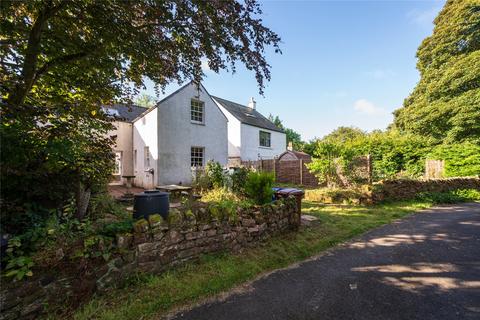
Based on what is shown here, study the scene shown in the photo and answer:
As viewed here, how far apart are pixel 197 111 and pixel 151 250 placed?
1110 centimetres

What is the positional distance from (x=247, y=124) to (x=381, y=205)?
14201 mm

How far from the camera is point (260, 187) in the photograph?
560cm

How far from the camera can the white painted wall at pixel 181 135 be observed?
39.1ft

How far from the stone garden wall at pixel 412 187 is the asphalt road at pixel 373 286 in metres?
4.70

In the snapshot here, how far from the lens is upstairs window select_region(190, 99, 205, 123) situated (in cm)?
1332

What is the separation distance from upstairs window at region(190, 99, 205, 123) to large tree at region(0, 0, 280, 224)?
8130 millimetres

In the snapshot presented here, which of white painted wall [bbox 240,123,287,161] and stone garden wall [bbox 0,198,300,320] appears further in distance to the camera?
white painted wall [bbox 240,123,287,161]

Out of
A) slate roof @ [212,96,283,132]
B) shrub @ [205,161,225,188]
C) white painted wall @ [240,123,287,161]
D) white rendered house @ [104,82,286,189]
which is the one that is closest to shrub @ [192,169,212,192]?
shrub @ [205,161,225,188]

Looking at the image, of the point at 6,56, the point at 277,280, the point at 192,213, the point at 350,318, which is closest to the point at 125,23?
the point at 6,56

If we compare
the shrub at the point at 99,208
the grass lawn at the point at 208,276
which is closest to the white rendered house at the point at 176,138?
the shrub at the point at 99,208

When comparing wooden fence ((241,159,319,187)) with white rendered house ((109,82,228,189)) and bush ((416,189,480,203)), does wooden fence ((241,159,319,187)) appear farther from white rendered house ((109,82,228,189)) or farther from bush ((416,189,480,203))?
bush ((416,189,480,203))

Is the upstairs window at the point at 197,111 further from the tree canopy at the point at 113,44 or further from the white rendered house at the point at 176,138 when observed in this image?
the tree canopy at the point at 113,44

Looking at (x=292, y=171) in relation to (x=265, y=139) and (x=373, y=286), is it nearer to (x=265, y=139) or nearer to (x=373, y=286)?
(x=265, y=139)

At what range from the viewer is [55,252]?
262cm
